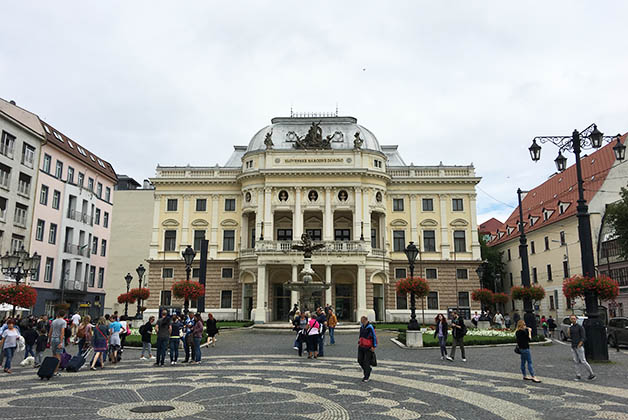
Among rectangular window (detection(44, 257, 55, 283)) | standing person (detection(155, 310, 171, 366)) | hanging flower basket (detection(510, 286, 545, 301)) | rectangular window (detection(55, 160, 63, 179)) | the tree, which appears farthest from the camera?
rectangular window (detection(55, 160, 63, 179))

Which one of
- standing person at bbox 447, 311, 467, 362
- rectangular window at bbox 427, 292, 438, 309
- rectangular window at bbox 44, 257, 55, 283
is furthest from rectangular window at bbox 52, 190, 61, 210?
standing person at bbox 447, 311, 467, 362

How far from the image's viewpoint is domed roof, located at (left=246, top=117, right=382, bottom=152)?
53875 millimetres

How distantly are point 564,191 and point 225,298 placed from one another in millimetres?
39227

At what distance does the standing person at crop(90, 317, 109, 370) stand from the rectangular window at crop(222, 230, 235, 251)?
3528 cm

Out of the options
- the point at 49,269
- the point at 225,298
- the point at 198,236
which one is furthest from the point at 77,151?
the point at 225,298

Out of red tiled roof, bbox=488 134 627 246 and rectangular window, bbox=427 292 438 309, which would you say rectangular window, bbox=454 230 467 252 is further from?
red tiled roof, bbox=488 134 627 246

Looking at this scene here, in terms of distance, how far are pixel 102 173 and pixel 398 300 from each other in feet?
123

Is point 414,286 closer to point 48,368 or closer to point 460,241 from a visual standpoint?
point 48,368

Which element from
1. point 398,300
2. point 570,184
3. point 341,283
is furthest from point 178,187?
point 570,184

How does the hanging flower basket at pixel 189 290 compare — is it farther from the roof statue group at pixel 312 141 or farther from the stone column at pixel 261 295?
the roof statue group at pixel 312 141

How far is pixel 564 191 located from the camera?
54.7m

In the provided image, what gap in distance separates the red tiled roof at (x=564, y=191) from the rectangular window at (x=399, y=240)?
15.6m

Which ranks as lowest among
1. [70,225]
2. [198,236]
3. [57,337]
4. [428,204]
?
[57,337]

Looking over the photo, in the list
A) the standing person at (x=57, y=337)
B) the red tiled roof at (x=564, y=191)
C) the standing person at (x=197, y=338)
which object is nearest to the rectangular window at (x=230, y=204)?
the red tiled roof at (x=564, y=191)
